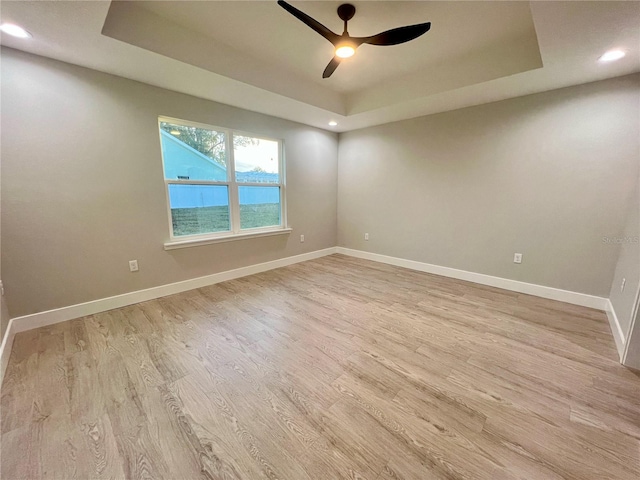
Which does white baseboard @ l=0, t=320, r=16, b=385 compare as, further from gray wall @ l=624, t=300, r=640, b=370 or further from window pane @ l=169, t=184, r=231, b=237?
gray wall @ l=624, t=300, r=640, b=370

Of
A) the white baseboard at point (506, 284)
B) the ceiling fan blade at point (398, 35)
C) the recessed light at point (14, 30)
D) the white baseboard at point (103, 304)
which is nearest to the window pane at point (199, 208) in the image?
the white baseboard at point (103, 304)

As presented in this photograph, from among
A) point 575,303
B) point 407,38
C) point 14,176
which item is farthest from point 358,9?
point 575,303

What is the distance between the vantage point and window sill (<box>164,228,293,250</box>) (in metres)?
3.09

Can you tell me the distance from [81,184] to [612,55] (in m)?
4.74

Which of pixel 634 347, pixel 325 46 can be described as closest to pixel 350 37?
pixel 325 46

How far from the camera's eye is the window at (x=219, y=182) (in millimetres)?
3086

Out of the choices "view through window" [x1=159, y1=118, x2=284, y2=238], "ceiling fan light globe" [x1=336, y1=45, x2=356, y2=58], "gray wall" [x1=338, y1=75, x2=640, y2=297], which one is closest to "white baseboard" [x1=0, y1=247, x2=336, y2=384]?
"view through window" [x1=159, y1=118, x2=284, y2=238]

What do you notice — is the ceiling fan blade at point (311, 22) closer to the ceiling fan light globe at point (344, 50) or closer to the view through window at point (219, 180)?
the ceiling fan light globe at point (344, 50)

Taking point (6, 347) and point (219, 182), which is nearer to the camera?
point (6, 347)

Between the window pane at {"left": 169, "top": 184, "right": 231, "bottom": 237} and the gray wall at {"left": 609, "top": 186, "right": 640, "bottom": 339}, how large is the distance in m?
4.10

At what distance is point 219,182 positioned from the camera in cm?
344

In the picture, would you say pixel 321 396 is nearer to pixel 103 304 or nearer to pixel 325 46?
pixel 103 304

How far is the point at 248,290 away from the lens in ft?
10.7

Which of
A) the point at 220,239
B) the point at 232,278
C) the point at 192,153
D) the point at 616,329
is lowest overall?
the point at 232,278
